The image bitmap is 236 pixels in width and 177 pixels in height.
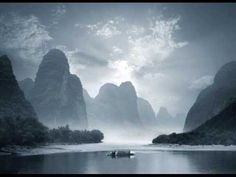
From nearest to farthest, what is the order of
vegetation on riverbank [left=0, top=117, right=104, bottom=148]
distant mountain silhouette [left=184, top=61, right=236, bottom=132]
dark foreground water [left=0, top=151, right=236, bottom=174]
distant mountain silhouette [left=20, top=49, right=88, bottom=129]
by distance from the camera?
dark foreground water [left=0, top=151, right=236, bottom=174] → vegetation on riverbank [left=0, top=117, right=104, bottom=148] → distant mountain silhouette [left=184, top=61, right=236, bottom=132] → distant mountain silhouette [left=20, top=49, right=88, bottom=129]

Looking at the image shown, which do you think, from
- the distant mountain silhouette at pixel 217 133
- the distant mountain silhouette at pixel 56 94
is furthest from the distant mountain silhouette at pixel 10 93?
the distant mountain silhouette at pixel 56 94

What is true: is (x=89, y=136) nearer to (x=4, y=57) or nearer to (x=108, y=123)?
(x=4, y=57)

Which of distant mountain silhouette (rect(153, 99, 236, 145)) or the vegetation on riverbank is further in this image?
distant mountain silhouette (rect(153, 99, 236, 145))

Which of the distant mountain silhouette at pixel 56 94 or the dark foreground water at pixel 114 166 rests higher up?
the distant mountain silhouette at pixel 56 94

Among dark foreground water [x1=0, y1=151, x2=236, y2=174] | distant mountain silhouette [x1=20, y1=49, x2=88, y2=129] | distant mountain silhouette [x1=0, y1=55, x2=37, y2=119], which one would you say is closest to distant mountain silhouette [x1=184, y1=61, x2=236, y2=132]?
distant mountain silhouette [x1=0, y1=55, x2=37, y2=119]

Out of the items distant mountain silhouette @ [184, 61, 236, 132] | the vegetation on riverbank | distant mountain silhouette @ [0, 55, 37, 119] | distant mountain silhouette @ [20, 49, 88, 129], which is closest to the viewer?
the vegetation on riverbank

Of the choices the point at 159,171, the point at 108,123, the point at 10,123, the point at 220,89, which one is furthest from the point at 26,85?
the point at 159,171

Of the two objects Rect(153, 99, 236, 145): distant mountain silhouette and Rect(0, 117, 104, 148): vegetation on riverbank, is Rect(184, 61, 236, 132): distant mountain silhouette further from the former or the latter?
Rect(0, 117, 104, 148): vegetation on riverbank

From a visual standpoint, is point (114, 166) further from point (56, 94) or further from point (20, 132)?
point (56, 94)

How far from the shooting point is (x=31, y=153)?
159ft

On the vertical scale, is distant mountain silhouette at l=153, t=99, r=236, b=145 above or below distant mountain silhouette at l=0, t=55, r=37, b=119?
below

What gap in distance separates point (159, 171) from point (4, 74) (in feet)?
194

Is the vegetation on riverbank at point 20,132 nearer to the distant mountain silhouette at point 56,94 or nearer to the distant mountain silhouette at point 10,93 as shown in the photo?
the distant mountain silhouette at point 10,93

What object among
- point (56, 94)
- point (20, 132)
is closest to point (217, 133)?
point (20, 132)
